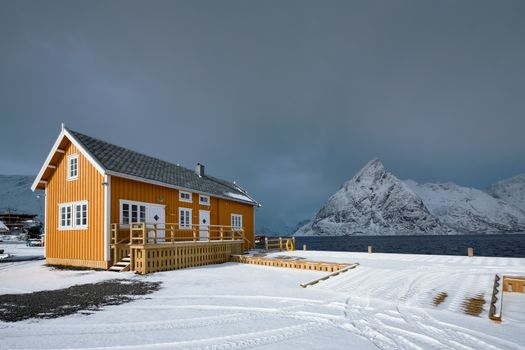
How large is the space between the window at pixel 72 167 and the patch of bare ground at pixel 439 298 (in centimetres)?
1823

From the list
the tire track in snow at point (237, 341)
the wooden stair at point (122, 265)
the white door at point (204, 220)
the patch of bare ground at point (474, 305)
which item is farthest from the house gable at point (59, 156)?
the patch of bare ground at point (474, 305)

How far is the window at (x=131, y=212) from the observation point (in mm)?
16969

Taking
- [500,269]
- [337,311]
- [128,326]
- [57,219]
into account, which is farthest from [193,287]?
[500,269]

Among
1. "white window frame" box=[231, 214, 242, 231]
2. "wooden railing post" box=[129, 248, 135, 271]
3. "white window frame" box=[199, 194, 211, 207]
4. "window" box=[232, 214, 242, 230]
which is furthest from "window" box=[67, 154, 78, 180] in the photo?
"window" box=[232, 214, 242, 230]

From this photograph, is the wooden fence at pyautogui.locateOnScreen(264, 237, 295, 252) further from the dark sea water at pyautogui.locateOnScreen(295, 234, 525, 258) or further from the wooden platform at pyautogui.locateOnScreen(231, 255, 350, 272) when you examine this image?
the dark sea water at pyautogui.locateOnScreen(295, 234, 525, 258)

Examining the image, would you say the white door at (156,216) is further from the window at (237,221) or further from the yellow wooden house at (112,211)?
the window at (237,221)

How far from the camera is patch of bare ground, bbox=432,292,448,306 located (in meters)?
8.58

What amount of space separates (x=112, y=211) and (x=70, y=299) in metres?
7.41

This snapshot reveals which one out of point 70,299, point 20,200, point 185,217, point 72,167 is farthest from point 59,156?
point 20,200

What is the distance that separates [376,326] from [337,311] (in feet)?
4.44

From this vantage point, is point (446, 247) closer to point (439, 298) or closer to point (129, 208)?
point (439, 298)

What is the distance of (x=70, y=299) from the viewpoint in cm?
934

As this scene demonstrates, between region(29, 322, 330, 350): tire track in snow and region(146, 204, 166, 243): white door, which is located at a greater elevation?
region(146, 204, 166, 243): white door

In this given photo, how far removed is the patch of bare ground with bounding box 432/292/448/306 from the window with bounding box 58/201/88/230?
16586 millimetres
